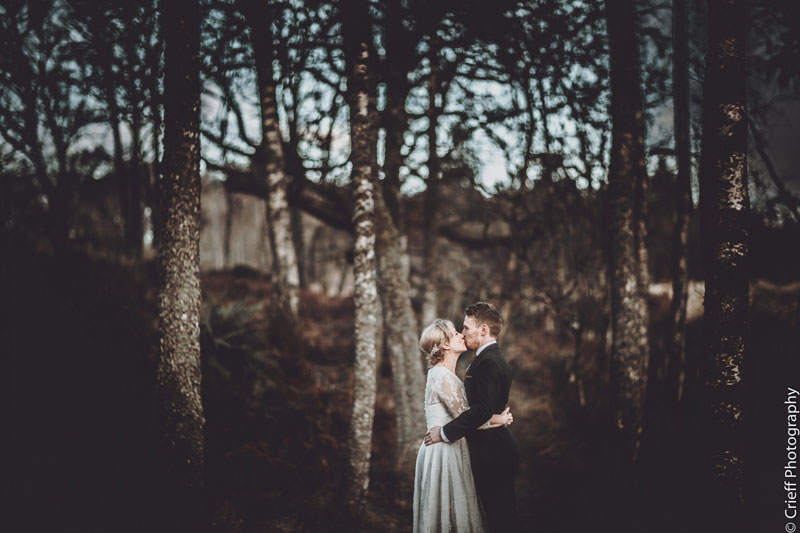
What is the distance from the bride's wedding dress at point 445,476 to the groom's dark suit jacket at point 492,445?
3.9 inches

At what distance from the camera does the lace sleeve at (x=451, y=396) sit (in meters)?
4.29

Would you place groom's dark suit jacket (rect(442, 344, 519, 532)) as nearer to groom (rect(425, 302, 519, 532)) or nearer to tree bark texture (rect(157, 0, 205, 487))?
groom (rect(425, 302, 519, 532))

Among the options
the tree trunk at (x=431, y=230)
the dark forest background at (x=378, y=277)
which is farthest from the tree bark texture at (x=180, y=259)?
the tree trunk at (x=431, y=230)

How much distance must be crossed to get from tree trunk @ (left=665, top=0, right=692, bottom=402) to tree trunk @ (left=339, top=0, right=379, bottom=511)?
5331 millimetres

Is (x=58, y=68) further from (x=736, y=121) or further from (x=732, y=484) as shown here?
(x=732, y=484)

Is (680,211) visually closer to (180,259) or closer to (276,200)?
(276,200)

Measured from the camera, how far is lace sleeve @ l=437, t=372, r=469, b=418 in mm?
4285

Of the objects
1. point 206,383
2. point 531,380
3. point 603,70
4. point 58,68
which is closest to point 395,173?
point 603,70

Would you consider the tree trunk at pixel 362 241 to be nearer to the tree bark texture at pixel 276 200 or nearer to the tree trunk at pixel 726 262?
the tree bark texture at pixel 276 200

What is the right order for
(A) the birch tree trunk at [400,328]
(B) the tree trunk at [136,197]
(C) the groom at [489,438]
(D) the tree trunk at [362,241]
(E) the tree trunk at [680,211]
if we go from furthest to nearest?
(B) the tree trunk at [136,197]
(E) the tree trunk at [680,211]
(A) the birch tree trunk at [400,328]
(D) the tree trunk at [362,241]
(C) the groom at [489,438]

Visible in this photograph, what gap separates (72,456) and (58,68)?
9447 millimetres

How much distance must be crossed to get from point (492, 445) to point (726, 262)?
2.83 meters

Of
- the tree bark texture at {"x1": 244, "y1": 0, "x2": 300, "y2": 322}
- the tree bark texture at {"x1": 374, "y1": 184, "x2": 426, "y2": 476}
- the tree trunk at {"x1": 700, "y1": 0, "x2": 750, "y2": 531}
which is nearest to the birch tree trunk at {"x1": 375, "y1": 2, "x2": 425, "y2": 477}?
the tree bark texture at {"x1": 374, "y1": 184, "x2": 426, "y2": 476}

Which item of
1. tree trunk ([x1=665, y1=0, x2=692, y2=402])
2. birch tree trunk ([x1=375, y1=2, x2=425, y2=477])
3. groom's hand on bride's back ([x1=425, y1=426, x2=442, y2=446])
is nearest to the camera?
groom's hand on bride's back ([x1=425, y1=426, x2=442, y2=446])
